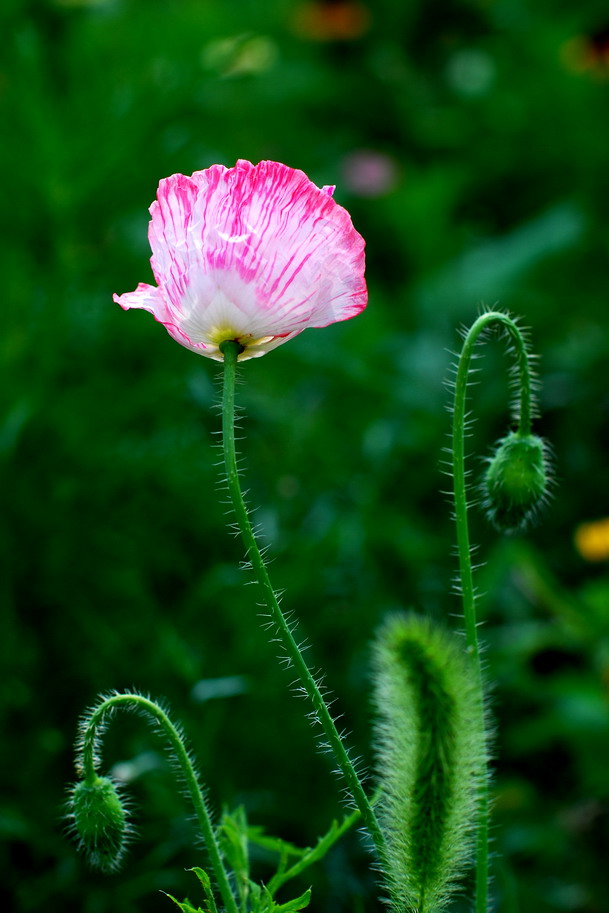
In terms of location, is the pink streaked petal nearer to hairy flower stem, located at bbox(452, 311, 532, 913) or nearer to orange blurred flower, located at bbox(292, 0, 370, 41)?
hairy flower stem, located at bbox(452, 311, 532, 913)

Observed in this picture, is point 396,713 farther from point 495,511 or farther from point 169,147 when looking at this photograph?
point 169,147

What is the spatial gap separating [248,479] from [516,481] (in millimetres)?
1624

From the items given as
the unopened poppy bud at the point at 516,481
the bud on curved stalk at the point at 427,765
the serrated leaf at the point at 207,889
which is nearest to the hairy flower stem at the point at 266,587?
the bud on curved stalk at the point at 427,765

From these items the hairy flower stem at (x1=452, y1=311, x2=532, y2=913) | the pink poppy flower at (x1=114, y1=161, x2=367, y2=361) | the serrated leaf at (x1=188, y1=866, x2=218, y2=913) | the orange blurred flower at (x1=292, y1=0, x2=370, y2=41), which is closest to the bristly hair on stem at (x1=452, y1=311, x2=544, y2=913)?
the hairy flower stem at (x1=452, y1=311, x2=532, y2=913)

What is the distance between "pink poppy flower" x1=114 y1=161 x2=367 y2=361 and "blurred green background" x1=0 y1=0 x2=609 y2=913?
670mm

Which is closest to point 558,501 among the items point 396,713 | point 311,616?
point 311,616

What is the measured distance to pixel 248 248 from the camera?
0.91 m

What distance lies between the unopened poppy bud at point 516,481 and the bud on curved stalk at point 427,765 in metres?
0.28

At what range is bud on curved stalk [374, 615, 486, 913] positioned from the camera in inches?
33.9

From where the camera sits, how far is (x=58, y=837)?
2080mm

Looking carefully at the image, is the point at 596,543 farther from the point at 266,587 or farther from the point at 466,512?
the point at 266,587

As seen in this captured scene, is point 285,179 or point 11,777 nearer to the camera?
point 285,179

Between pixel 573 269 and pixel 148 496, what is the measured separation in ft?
7.39

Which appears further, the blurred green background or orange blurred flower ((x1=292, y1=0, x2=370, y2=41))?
orange blurred flower ((x1=292, y1=0, x2=370, y2=41))
